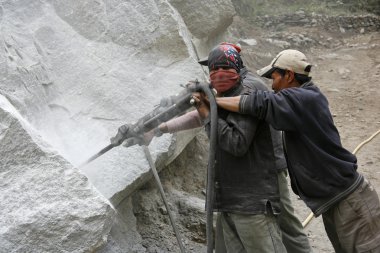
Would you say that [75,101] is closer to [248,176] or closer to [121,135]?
[121,135]

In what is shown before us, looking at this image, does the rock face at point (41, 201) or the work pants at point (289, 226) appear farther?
the work pants at point (289, 226)

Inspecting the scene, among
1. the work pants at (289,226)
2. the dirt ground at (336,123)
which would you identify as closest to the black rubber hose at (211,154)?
the work pants at (289,226)

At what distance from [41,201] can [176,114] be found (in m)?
0.87

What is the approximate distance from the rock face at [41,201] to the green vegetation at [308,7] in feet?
31.5

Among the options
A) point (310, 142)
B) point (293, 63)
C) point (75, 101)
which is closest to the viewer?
point (310, 142)

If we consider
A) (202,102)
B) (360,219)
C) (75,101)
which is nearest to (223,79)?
(202,102)

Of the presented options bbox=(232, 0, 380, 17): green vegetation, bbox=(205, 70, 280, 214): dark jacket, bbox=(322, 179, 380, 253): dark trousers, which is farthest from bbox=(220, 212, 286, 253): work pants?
bbox=(232, 0, 380, 17): green vegetation

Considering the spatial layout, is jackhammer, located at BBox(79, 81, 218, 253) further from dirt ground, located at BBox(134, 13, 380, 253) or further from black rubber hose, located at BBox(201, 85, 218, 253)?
dirt ground, located at BBox(134, 13, 380, 253)

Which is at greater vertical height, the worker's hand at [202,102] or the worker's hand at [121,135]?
the worker's hand at [202,102]

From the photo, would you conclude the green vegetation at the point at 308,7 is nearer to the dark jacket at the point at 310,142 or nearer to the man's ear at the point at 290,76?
the man's ear at the point at 290,76

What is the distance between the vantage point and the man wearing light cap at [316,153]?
7.58ft

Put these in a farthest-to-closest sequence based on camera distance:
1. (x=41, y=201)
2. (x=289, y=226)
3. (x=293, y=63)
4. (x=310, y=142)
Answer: (x=289, y=226) → (x=293, y=63) → (x=310, y=142) → (x=41, y=201)

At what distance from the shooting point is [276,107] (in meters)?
2.28

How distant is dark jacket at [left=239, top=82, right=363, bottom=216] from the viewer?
229 centimetres
